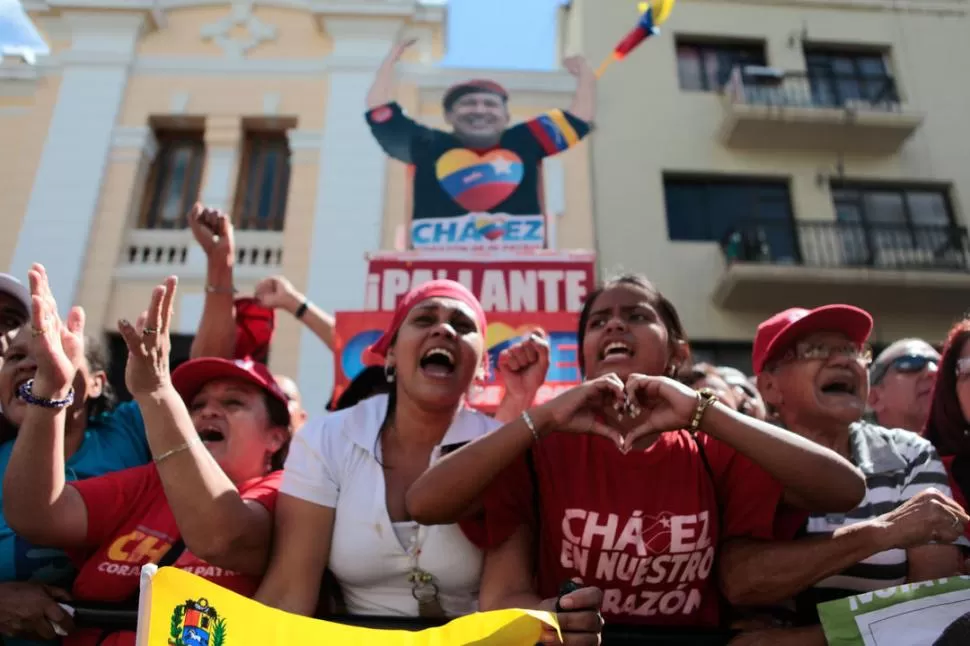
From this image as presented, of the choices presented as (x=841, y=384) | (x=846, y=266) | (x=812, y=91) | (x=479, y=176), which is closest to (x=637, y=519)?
(x=841, y=384)

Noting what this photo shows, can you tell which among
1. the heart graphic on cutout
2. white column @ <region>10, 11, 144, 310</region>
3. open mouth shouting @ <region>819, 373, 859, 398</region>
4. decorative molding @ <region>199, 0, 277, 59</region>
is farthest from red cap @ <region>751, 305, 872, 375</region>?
decorative molding @ <region>199, 0, 277, 59</region>

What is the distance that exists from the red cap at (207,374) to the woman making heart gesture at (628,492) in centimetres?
97

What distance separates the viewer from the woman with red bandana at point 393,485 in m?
1.89

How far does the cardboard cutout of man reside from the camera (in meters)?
5.59

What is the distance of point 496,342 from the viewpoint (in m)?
4.17

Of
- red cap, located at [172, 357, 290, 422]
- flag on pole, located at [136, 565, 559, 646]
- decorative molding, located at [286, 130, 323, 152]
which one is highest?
decorative molding, located at [286, 130, 323, 152]

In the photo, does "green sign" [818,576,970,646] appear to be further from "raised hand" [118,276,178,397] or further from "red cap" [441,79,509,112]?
"red cap" [441,79,509,112]

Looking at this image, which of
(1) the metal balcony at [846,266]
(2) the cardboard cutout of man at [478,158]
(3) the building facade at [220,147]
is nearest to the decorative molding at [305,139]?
(3) the building facade at [220,147]

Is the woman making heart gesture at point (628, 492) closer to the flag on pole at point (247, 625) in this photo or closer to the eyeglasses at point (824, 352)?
the flag on pole at point (247, 625)

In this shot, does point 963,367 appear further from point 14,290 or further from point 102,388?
point 14,290

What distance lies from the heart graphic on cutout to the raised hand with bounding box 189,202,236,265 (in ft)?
9.05

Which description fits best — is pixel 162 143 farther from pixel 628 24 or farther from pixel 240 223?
pixel 628 24

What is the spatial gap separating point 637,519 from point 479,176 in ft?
14.1

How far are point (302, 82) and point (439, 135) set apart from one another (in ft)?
14.2
